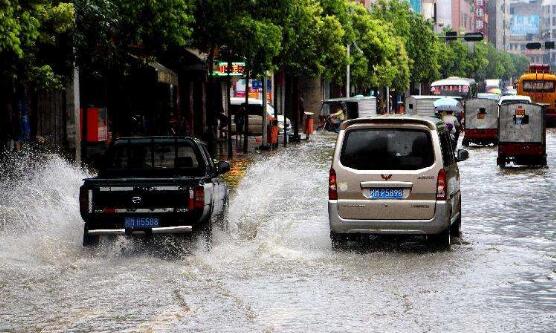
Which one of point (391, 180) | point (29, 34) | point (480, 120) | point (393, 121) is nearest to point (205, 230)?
point (391, 180)

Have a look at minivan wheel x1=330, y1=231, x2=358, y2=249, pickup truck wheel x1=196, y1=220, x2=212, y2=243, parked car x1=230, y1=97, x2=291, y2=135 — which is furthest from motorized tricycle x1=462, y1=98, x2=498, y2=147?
pickup truck wheel x1=196, y1=220, x2=212, y2=243

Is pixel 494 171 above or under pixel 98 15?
under

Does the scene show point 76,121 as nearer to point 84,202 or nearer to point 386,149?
point 84,202

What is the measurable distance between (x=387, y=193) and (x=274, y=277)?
115 inches

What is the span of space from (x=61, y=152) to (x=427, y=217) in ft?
61.6

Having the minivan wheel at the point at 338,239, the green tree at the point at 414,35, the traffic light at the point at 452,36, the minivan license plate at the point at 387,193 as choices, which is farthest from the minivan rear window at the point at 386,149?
the traffic light at the point at 452,36

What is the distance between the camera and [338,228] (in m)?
16.2

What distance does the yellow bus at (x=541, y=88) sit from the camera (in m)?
78.6

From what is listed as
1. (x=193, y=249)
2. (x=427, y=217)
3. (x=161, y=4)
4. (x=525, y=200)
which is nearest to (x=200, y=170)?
(x=193, y=249)

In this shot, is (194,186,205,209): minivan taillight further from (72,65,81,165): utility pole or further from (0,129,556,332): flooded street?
(72,65,81,165): utility pole

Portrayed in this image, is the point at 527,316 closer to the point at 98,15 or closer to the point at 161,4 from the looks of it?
the point at 98,15

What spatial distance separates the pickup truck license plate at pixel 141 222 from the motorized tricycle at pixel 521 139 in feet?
72.8

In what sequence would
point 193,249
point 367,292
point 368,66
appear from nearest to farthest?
point 367,292, point 193,249, point 368,66

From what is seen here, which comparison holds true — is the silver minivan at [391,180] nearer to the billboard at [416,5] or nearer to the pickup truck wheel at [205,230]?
the pickup truck wheel at [205,230]
